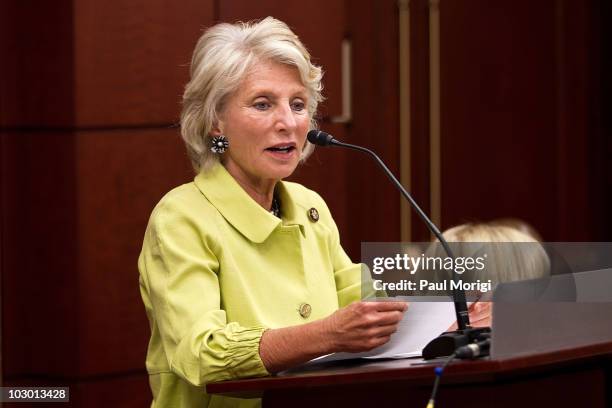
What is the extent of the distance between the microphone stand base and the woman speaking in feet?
1.10

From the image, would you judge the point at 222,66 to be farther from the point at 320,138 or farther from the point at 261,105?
the point at 320,138

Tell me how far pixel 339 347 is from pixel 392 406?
0.15m

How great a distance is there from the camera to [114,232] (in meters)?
4.15

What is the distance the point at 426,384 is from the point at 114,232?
7.11 feet

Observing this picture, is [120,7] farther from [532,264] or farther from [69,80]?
[532,264]

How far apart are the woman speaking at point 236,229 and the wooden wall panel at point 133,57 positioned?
49.5 inches

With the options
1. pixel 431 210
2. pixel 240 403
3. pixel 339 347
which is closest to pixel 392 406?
pixel 339 347

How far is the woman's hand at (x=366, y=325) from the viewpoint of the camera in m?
2.25

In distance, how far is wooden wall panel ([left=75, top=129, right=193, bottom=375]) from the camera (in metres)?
4.10

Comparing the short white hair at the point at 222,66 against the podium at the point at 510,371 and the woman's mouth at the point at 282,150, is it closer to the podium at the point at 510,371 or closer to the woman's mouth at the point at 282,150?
the woman's mouth at the point at 282,150

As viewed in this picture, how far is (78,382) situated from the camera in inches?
162

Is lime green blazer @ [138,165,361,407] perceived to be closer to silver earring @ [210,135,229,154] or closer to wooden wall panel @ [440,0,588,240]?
silver earring @ [210,135,229,154]

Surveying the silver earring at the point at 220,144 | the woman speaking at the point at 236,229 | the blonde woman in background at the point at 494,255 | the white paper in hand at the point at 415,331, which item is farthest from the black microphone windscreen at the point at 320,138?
the white paper in hand at the point at 415,331

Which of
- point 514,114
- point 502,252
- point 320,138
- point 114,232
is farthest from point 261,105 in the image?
point 514,114
